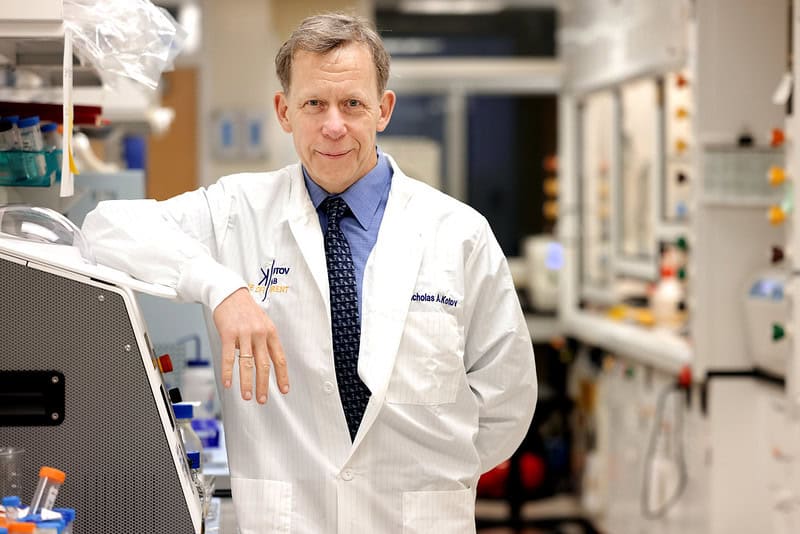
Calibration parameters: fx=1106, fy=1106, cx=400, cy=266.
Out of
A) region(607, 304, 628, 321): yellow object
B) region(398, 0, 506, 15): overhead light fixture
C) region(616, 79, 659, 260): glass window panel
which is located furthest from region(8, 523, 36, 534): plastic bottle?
region(398, 0, 506, 15): overhead light fixture

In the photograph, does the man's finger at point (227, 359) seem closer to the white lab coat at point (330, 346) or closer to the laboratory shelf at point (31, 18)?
the white lab coat at point (330, 346)

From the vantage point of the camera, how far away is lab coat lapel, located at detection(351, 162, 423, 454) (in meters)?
1.77

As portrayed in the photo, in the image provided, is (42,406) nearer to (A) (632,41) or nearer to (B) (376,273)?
(B) (376,273)

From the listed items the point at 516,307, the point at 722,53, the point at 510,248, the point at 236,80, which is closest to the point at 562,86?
the point at 510,248

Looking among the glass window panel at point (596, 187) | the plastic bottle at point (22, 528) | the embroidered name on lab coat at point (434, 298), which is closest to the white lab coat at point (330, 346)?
the embroidered name on lab coat at point (434, 298)

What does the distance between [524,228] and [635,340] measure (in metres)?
2.43

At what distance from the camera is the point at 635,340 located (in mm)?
4527

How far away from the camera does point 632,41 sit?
4723 mm

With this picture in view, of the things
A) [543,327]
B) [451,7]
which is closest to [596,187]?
[543,327]

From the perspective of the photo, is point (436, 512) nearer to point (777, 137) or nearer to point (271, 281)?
point (271, 281)

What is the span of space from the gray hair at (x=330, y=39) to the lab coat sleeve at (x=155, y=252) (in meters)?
0.33

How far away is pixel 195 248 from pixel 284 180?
0.91 ft

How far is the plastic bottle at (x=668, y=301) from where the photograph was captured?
454 centimetres

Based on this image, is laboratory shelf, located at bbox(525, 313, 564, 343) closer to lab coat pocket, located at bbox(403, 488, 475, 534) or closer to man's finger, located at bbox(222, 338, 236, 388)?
lab coat pocket, located at bbox(403, 488, 475, 534)
